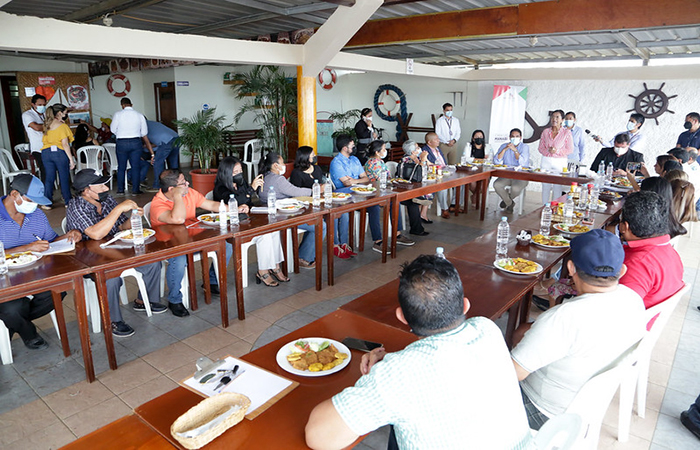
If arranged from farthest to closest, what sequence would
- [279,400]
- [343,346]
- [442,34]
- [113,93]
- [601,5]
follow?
1. [113,93]
2. [442,34]
3. [601,5]
4. [343,346]
5. [279,400]

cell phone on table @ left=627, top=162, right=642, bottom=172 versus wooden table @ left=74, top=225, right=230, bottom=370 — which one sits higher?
cell phone on table @ left=627, top=162, right=642, bottom=172

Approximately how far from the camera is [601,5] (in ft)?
16.7

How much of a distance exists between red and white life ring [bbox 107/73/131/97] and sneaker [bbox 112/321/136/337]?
35.0 feet

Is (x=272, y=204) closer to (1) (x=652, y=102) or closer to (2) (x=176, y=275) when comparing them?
(2) (x=176, y=275)

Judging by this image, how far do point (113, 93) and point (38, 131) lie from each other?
5444mm

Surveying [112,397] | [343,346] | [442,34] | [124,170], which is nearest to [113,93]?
[124,170]

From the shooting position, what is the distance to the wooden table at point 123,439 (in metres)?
1.32

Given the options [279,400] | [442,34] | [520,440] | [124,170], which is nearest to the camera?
[520,440]

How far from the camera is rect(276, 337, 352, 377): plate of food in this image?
1.68m

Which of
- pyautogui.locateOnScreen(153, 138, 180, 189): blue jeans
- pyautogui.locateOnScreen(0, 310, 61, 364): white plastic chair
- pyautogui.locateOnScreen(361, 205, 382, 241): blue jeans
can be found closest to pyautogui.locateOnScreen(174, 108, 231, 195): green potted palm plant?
pyautogui.locateOnScreen(153, 138, 180, 189): blue jeans

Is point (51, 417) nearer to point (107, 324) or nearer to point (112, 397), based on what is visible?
point (112, 397)

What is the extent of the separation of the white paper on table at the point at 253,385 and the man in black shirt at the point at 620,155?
551 centimetres

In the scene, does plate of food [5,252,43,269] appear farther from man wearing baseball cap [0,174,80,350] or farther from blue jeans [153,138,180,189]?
blue jeans [153,138,180,189]

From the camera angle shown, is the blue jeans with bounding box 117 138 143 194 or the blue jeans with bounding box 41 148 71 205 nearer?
the blue jeans with bounding box 41 148 71 205
